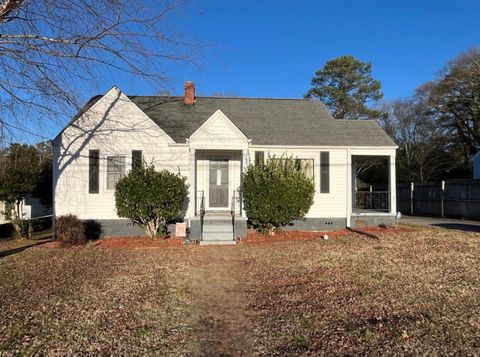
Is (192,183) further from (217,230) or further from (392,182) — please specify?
(392,182)

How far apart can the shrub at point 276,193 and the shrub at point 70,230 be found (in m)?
5.46

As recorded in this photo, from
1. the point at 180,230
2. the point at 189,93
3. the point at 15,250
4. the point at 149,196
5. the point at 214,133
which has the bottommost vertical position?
the point at 15,250

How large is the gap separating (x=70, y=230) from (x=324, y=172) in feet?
30.2

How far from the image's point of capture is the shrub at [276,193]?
42.9 ft

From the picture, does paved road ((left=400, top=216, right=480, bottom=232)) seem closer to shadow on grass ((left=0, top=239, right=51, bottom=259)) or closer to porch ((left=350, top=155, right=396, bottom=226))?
porch ((left=350, top=155, right=396, bottom=226))

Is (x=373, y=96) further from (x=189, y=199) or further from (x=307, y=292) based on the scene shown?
(x=307, y=292)

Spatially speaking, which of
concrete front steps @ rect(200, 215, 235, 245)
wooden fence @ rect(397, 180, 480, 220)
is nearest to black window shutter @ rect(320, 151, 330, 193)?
concrete front steps @ rect(200, 215, 235, 245)

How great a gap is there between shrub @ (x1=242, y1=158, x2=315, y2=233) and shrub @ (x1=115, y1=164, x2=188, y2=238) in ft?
7.88

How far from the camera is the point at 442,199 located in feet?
76.8

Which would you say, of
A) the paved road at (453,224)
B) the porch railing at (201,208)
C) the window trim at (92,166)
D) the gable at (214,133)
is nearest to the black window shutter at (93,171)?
the window trim at (92,166)

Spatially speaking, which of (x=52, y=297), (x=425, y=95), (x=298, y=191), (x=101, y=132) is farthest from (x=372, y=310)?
(x=425, y=95)

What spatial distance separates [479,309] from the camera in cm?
544

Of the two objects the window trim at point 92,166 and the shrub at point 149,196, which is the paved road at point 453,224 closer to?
the shrub at point 149,196

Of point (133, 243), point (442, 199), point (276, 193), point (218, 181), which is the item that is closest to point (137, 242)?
point (133, 243)
